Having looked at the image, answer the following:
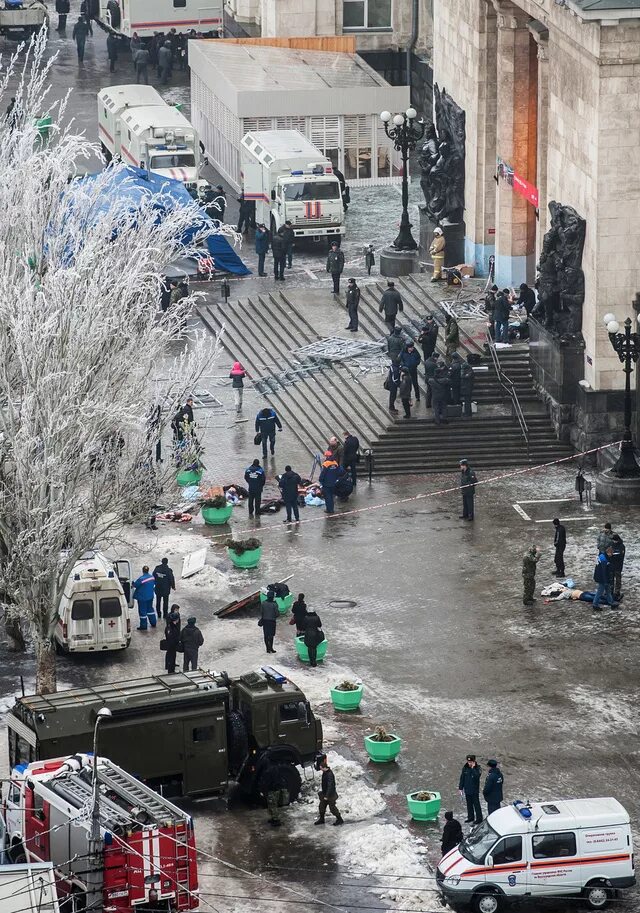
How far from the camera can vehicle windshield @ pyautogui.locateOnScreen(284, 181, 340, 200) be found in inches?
2741

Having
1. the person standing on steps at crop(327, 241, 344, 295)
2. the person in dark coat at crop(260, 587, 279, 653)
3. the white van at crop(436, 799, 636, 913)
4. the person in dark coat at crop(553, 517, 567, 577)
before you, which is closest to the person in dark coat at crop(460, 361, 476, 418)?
the person in dark coat at crop(553, 517, 567, 577)

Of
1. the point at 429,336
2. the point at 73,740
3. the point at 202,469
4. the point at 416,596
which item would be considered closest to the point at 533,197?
the point at 429,336

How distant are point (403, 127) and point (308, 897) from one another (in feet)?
114

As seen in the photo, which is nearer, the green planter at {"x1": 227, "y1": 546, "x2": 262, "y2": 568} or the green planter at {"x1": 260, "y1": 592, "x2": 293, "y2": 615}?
the green planter at {"x1": 260, "y1": 592, "x2": 293, "y2": 615}

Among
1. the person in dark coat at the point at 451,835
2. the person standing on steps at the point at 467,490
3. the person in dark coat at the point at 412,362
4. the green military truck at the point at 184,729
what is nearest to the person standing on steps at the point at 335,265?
the person in dark coat at the point at 412,362

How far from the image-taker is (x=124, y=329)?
4341cm

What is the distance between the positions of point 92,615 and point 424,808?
9452 mm

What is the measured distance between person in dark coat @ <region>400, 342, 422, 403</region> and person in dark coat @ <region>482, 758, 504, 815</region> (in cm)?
2012

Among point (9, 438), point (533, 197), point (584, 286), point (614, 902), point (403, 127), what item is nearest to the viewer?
point (614, 902)

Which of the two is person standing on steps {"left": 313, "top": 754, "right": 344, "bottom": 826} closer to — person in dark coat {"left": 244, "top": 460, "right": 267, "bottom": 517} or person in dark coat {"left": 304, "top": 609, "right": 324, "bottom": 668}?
person in dark coat {"left": 304, "top": 609, "right": 324, "bottom": 668}

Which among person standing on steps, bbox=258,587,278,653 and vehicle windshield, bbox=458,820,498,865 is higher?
person standing on steps, bbox=258,587,278,653

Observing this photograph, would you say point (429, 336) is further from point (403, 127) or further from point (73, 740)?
point (73, 740)

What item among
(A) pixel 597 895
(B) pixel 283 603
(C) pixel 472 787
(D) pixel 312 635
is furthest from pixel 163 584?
(A) pixel 597 895

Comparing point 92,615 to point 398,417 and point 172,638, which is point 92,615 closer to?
point 172,638
